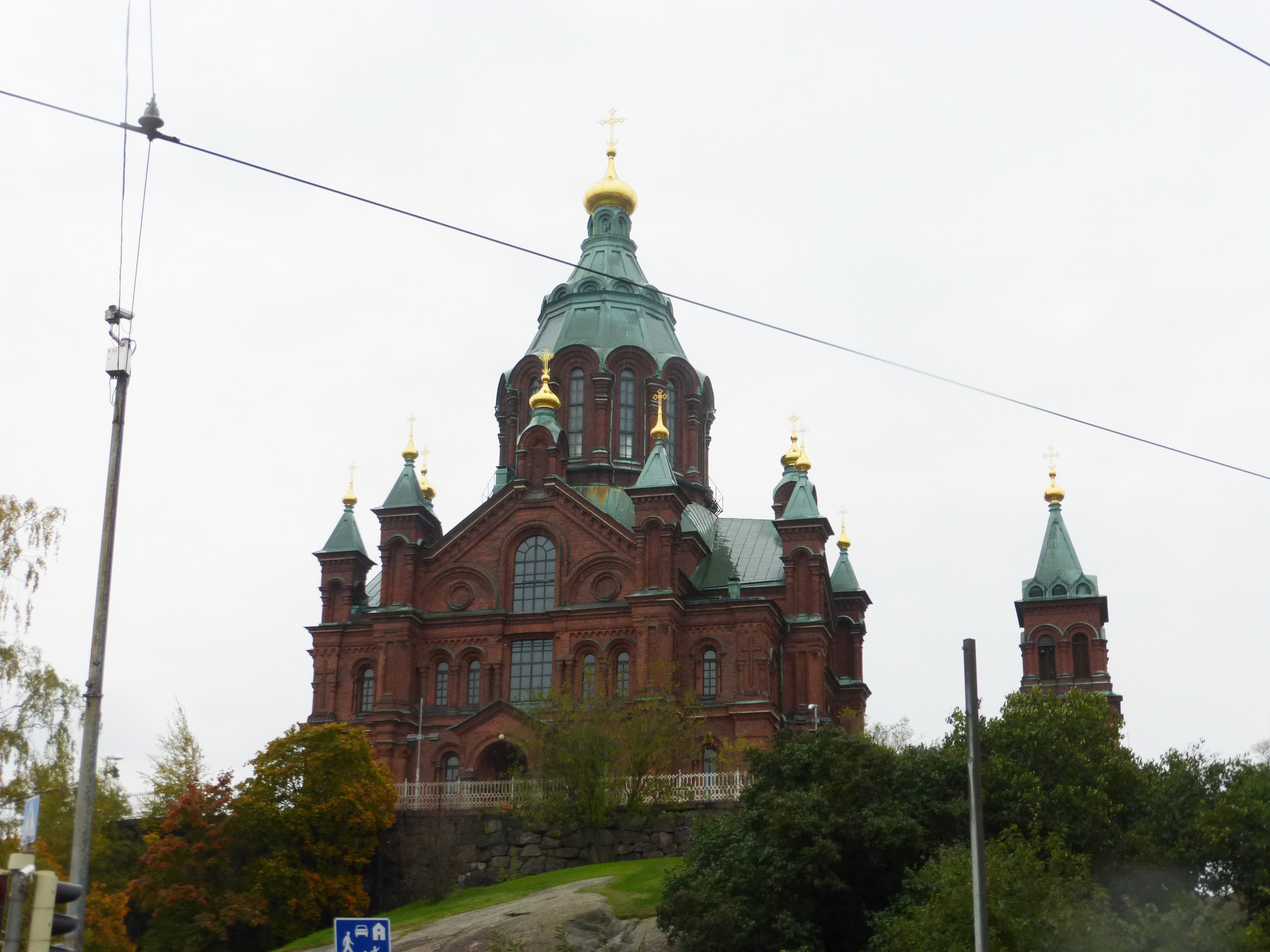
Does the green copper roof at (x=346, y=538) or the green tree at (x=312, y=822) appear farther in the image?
the green copper roof at (x=346, y=538)

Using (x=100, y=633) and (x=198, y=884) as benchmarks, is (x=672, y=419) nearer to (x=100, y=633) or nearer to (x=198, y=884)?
(x=198, y=884)

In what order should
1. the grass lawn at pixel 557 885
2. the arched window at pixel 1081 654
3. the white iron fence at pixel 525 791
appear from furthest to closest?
the arched window at pixel 1081 654 → the white iron fence at pixel 525 791 → the grass lawn at pixel 557 885

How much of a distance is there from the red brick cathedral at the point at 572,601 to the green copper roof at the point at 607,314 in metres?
1.29

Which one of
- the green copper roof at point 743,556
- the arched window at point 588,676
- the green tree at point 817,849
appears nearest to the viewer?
the green tree at point 817,849

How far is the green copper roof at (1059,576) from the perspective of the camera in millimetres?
69250

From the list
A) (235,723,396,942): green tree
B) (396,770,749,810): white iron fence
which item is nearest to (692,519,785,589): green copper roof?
(396,770,749,810): white iron fence

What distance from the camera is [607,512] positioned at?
5912cm

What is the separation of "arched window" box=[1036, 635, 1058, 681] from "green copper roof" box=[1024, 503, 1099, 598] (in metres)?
1.86

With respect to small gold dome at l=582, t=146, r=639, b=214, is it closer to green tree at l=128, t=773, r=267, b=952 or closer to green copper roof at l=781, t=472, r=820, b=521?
green copper roof at l=781, t=472, r=820, b=521

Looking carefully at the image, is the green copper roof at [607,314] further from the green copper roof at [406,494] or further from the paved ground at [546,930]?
the paved ground at [546,930]

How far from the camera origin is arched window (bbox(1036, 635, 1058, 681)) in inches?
2698

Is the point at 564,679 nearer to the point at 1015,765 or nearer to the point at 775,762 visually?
the point at 775,762

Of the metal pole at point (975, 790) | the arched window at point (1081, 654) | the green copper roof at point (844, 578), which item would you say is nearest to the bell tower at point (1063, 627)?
the arched window at point (1081, 654)

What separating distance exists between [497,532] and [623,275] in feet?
53.8
